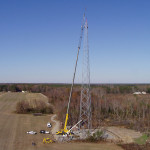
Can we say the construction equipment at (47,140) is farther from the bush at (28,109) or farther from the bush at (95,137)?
the bush at (28,109)

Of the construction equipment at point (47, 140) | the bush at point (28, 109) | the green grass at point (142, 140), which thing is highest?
the bush at point (28, 109)

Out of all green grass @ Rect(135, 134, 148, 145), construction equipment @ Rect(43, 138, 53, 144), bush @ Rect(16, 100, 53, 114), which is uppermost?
bush @ Rect(16, 100, 53, 114)

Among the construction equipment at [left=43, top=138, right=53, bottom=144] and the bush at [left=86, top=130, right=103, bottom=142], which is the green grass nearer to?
the bush at [left=86, top=130, right=103, bottom=142]

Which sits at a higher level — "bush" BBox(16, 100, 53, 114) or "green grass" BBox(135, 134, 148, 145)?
"bush" BBox(16, 100, 53, 114)

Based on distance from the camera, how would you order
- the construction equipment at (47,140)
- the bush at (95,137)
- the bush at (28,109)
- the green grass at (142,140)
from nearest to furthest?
the construction equipment at (47,140) → the bush at (95,137) → the green grass at (142,140) → the bush at (28,109)

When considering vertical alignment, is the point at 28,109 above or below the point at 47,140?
above

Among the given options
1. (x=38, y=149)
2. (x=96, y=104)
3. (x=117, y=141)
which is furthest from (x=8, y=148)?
(x=96, y=104)

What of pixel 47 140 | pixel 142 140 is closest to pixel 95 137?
pixel 47 140

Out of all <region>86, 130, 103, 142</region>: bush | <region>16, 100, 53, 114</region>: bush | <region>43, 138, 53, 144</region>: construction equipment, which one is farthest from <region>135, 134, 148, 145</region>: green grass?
<region>16, 100, 53, 114</region>: bush

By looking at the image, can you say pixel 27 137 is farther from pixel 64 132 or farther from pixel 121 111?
pixel 121 111

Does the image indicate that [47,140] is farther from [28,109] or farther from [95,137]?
[28,109]

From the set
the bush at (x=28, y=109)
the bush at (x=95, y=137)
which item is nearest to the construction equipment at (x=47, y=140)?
the bush at (x=95, y=137)
